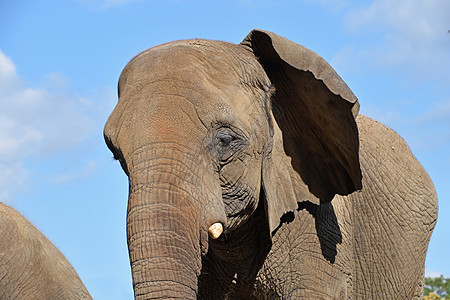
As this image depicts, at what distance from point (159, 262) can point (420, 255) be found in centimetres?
305

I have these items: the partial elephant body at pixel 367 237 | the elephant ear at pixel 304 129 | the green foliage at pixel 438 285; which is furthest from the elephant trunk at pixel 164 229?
the green foliage at pixel 438 285

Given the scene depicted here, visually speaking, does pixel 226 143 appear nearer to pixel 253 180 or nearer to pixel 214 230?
pixel 253 180

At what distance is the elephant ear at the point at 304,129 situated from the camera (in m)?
4.72

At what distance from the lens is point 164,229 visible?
3.81m

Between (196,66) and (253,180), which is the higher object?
(196,66)

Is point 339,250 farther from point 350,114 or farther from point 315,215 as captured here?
point 350,114

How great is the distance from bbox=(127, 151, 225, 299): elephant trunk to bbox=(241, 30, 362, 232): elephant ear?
0.77 m

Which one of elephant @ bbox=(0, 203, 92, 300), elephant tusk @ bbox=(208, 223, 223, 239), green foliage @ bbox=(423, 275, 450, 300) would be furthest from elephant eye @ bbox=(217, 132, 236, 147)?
green foliage @ bbox=(423, 275, 450, 300)

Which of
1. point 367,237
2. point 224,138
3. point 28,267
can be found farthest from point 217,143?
point 28,267

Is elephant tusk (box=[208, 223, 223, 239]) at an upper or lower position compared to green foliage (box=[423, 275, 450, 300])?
lower

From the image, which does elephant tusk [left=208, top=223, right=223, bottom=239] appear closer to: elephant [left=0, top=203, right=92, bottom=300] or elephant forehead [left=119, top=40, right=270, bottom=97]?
elephant forehead [left=119, top=40, right=270, bottom=97]

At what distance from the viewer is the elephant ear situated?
4.72 metres

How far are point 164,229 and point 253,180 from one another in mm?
825

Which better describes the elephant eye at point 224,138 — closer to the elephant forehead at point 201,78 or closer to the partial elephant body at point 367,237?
the elephant forehead at point 201,78
